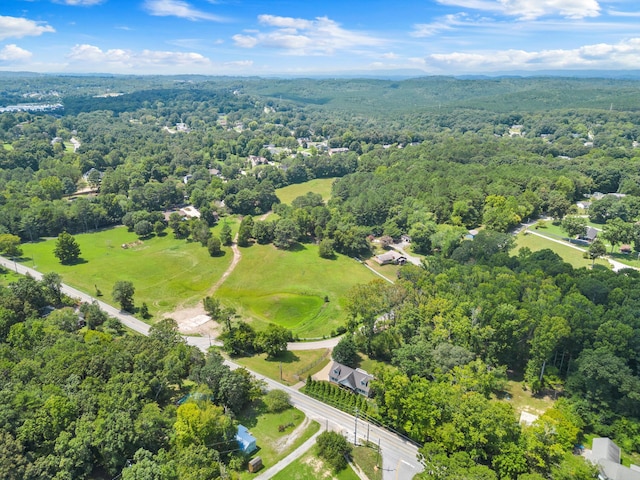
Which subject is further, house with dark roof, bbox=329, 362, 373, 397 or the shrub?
house with dark roof, bbox=329, 362, 373, 397

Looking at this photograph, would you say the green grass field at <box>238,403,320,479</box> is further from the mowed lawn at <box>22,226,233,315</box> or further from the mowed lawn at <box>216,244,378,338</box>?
the mowed lawn at <box>22,226,233,315</box>

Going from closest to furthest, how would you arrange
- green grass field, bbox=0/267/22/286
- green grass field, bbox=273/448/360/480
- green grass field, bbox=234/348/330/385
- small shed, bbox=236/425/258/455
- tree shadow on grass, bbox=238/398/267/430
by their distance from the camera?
green grass field, bbox=273/448/360/480
small shed, bbox=236/425/258/455
tree shadow on grass, bbox=238/398/267/430
green grass field, bbox=234/348/330/385
green grass field, bbox=0/267/22/286

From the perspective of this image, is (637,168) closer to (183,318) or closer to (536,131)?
(536,131)

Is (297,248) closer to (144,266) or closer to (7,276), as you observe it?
(144,266)

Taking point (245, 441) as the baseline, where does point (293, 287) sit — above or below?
below

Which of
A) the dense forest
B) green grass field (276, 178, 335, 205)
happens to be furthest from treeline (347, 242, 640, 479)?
green grass field (276, 178, 335, 205)

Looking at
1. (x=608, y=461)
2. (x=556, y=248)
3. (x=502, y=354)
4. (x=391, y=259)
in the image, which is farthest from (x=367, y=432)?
(x=556, y=248)
